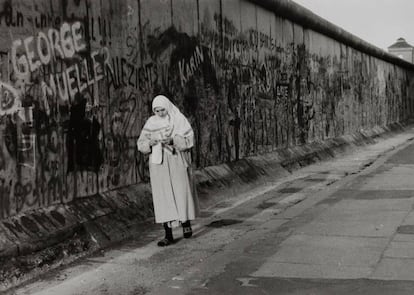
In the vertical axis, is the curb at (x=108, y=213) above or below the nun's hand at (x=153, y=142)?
below

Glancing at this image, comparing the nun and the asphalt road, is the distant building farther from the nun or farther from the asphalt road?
the nun

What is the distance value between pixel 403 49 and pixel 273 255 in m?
85.5

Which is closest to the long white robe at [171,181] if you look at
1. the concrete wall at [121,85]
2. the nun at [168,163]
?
the nun at [168,163]

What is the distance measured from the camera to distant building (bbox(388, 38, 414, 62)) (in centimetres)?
8606

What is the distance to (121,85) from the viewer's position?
8445mm

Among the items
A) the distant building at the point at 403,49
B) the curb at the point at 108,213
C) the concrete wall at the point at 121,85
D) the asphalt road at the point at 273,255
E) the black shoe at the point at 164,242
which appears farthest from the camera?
the distant building at the point at 403,49

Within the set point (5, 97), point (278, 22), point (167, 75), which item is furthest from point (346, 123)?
point (5, 97)

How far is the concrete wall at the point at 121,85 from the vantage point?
21.2 feet

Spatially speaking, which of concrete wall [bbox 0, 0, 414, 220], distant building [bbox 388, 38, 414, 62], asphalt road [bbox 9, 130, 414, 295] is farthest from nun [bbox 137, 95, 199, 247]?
distant building [bbox 388, 38, 414, 62]

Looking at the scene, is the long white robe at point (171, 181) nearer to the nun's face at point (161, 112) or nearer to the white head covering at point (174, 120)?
the white head covering at point (174, 120)

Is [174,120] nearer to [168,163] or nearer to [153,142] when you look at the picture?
[153,142]

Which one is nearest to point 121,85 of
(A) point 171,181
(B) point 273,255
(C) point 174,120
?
(C) point 174,120

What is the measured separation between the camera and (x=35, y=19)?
666 cm

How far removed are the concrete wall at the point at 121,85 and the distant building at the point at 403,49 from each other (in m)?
73.6
